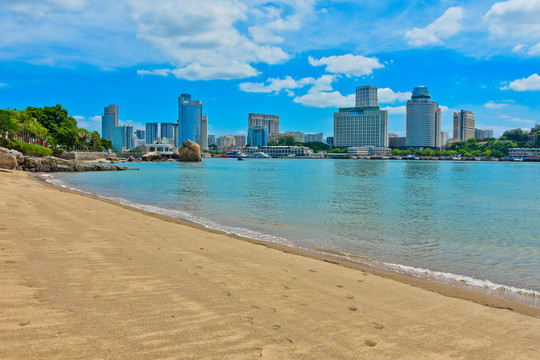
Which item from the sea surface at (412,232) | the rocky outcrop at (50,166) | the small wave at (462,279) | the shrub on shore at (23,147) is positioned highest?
the shrub on shore at (23,147)

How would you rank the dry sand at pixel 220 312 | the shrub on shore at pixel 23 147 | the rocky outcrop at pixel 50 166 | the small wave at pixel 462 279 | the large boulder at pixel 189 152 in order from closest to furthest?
the dry sand at pixel 220 312 → the small wave at pixel 462 279 → the rocky outcrop at pixel 50 166 → the shrub on shore at pixel 23 147 → the large boulder at pixel 189 152

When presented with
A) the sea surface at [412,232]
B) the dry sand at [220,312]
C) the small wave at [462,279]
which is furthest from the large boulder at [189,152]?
the small wave at [462,279]

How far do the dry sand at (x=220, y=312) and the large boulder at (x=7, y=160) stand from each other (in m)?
46.8

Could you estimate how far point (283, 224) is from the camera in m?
15.2

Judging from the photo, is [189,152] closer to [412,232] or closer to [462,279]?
[412,232]

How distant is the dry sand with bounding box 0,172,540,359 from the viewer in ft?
12.7

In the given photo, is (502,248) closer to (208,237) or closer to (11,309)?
(208,237)

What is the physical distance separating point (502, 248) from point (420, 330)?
8.89 metres

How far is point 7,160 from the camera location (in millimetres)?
45625

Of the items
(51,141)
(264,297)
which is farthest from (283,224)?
(51,141)

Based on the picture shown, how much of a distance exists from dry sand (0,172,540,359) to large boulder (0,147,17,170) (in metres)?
46.8

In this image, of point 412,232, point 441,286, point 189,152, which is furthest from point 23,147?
point 441,286

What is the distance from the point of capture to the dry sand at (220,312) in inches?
152

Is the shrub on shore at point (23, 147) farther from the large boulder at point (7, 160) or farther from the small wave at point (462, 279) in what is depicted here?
the small wave at point (462, 279)
